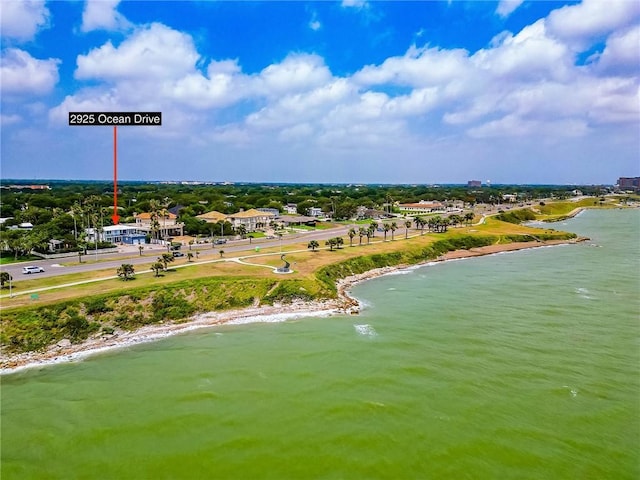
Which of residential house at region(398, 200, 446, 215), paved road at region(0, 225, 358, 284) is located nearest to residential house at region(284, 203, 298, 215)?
residential house at region(398, 200, 446, 215)

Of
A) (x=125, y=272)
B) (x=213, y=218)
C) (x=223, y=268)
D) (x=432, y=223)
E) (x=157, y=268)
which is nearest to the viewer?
(x=125, y=272)

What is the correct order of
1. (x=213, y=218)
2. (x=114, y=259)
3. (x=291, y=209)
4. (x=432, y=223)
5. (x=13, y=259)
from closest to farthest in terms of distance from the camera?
(x=13, y=259), (x=114, y=259), (x=213, y=218), (x=432, y=223), (x=291, y=209)

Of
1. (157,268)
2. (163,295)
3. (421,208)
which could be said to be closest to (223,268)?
(157,268)

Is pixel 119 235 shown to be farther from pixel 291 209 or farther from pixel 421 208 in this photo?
pixel 421 208

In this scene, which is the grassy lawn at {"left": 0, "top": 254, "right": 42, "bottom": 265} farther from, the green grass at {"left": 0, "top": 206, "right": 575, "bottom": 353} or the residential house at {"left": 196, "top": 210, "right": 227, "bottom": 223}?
the residential house at {"left": 196, "top": 210, "right": 227, "bottom": 223}

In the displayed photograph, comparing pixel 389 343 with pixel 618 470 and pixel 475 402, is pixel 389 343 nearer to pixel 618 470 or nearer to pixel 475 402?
pixel 475 402

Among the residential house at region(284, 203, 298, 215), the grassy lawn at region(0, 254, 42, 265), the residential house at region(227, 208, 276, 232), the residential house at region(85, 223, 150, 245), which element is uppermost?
the residential house at region(284, 203, 298, 215)

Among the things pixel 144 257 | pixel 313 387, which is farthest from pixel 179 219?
pixel 313 387

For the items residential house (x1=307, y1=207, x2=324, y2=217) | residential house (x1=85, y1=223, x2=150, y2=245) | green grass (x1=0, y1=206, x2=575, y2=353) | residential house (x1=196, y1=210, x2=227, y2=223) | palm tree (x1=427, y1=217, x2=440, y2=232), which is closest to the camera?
green grass (x1=0, y1=206, x2=575, y2=353)

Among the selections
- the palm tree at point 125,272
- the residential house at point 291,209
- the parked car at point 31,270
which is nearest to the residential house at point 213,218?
the residential house at point 291,209
